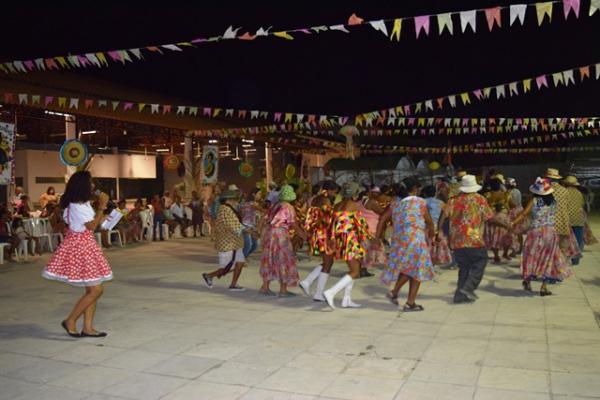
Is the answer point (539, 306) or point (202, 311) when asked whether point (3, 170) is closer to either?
point (202, 311)

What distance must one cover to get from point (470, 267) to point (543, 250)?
106 cm

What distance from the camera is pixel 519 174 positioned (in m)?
29.5

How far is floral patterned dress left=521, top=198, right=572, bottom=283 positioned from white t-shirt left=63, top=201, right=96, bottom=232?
5068mm

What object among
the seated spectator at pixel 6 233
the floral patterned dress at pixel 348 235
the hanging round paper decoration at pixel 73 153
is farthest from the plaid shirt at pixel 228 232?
the hanging round paper decoration at pixel 73 153

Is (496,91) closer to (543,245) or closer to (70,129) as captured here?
A: (543,245)

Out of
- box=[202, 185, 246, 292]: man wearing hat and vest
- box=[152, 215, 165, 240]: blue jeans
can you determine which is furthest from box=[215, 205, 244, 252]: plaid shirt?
box=[152, 215, 165, 240]: blue jeans

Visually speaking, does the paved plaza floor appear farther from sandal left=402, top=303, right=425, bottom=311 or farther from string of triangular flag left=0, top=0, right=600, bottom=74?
string of triangular flag left=0, top=0, right=600, bottom=74

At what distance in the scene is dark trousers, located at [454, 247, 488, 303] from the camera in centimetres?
618

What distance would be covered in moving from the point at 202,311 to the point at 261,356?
1877 millimetres

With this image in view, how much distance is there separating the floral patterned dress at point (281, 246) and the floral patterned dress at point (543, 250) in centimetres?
289

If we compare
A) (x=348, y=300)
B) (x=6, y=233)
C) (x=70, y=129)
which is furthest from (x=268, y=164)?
(x=348, y=300)

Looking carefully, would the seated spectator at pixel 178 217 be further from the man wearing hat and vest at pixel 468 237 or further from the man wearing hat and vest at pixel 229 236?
the man wearing hat and vest at pixel 468 237

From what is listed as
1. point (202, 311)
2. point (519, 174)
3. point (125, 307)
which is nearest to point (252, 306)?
A: point (202, 311)

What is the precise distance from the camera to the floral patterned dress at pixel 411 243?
19.2 ft
